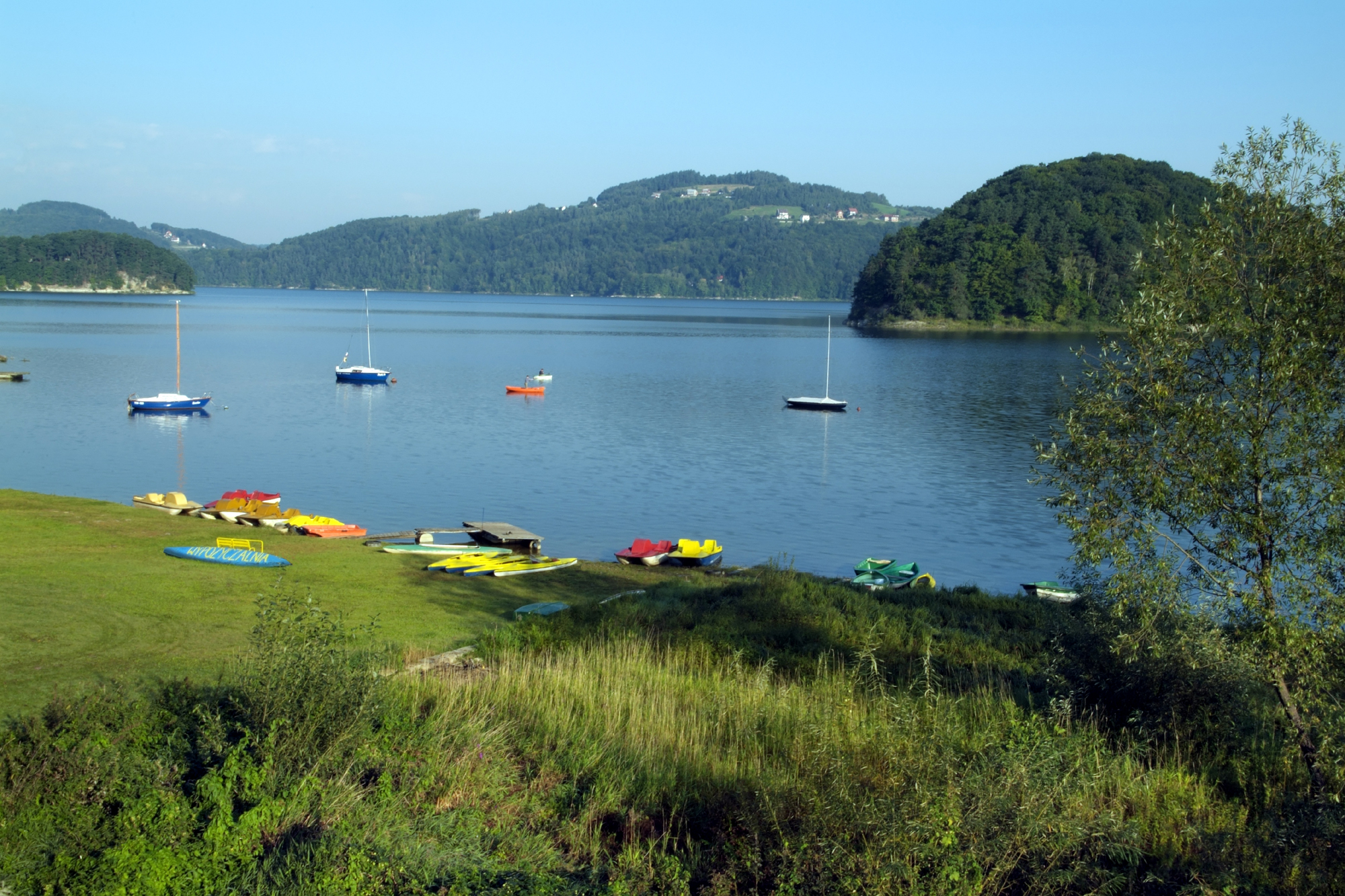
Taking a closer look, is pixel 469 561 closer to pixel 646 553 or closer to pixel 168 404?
pixel 646 553

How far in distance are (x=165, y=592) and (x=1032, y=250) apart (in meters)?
139

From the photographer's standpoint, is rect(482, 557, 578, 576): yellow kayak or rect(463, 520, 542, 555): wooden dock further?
rect(463, 520, 542, 555): wooden dock

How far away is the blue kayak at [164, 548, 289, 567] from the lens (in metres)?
17.8

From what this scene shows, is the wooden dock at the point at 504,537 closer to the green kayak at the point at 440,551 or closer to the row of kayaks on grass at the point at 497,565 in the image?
the green kayak at the point at 440,551

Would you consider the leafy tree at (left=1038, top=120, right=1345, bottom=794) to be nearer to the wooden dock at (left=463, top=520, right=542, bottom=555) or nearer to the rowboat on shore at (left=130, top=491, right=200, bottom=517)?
the wooden dock at (left=463, top=520, right=542, bottom=555)

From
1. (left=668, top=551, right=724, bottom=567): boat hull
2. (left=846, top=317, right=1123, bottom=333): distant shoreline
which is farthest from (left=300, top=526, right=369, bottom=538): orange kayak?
(left=846, top=317, right=1123, bottom=333): distant shoreline

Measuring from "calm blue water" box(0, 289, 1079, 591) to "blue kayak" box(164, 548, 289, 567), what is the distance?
831 centimetres

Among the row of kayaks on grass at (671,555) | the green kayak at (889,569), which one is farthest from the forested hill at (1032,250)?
the row of kayaks on grass at (671,555)

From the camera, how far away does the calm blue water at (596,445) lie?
2961cm

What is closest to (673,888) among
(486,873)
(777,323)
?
(486,873)

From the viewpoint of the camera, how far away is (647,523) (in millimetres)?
29500

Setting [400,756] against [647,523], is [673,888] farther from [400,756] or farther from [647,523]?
[647,523]

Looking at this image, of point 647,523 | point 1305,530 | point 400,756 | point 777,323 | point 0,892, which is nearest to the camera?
point 0,892

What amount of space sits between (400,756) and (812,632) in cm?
776
